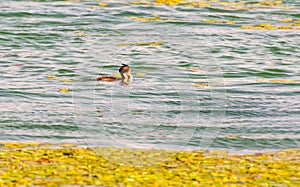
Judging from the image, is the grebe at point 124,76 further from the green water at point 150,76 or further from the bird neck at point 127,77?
the green water at point 150,76

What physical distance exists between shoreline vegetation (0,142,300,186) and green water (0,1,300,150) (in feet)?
2.23

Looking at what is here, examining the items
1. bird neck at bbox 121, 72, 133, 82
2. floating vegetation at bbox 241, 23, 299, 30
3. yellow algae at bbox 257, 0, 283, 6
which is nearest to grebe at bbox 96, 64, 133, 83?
bird neck at bbox 121, 72, 133, 82

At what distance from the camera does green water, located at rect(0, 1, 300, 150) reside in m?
13.3

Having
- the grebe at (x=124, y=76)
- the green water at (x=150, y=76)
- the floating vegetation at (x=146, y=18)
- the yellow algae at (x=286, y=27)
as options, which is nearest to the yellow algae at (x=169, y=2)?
the green water at (x=150, y=76)

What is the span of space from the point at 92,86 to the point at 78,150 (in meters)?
4.34

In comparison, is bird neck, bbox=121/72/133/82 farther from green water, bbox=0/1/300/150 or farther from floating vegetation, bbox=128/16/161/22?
floating vegetation, bbox=128/16/161/22

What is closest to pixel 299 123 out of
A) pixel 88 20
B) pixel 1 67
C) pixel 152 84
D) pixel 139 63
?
pixel 152 84

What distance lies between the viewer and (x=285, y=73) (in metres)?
17.8

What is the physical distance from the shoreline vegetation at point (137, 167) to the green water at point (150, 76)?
68 cm

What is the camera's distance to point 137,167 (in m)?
10.9

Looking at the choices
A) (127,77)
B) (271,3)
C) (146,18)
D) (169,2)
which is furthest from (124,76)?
(271,3)

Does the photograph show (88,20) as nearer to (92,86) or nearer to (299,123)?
(92,86)

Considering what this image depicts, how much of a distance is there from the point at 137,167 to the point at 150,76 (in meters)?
6.67

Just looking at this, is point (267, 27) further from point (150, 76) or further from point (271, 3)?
point (150, 76)
